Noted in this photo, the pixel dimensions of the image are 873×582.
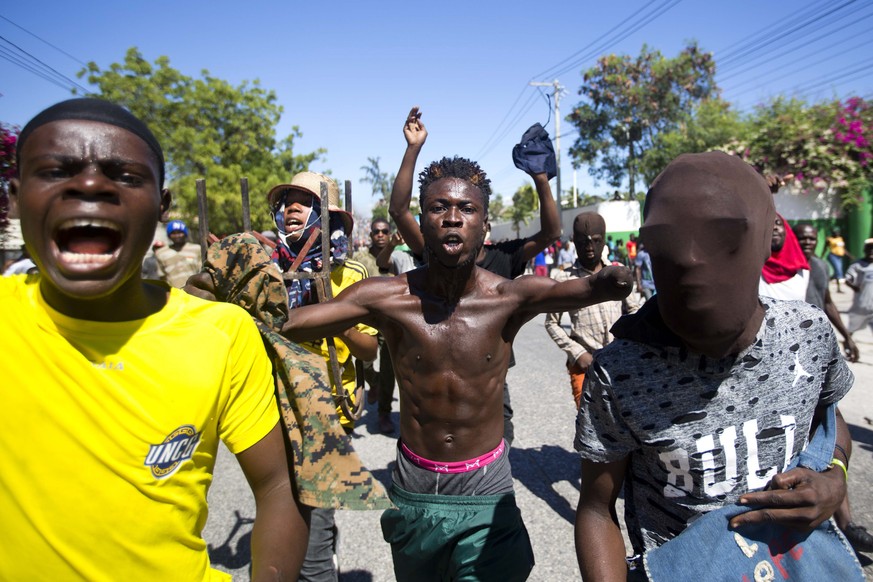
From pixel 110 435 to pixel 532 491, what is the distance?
12.0ft

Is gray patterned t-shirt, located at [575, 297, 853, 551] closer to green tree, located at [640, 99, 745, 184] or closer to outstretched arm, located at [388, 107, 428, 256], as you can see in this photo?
outstretched arm, located at [388, 107, 428, 256]

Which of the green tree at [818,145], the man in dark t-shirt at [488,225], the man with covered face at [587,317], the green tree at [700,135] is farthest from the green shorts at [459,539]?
the green tree at [700,135]

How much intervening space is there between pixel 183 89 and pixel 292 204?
25.6 m

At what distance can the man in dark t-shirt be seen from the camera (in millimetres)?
3412

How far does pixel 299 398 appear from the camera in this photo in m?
1.55

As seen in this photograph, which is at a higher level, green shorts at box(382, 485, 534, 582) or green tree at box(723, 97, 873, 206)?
green tree at box(723, 97, 873, 206)

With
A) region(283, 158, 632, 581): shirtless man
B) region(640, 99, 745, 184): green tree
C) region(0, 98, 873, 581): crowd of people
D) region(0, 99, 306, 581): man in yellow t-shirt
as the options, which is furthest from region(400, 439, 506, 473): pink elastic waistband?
region(640, 99, 745, 184): green tree

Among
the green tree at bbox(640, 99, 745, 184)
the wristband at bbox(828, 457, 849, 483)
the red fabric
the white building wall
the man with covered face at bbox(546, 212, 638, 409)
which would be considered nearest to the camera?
the wristband at bbox(828, 457, 849, 483)

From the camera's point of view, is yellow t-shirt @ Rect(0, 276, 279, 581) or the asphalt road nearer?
yellow t-shirt @ Rect(0, 276, 279, 581)

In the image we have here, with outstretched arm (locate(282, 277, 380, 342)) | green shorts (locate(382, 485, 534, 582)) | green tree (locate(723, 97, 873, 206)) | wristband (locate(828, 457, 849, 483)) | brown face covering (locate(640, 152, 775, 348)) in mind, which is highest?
green tree (locate(723, 97, 873, 206))

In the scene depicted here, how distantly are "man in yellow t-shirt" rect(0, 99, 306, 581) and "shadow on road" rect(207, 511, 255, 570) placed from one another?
8.13ft

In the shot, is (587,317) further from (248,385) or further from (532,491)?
(248,385)

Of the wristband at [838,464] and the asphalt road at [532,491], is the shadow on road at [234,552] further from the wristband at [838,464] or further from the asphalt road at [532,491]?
the wristband at [838,464]

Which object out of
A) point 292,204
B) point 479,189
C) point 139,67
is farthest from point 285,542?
point 139,67
